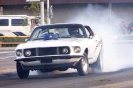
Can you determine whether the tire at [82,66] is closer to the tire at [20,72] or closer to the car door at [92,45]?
the car door at [92,45]

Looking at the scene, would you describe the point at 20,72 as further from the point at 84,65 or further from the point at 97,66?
the point at 97,66

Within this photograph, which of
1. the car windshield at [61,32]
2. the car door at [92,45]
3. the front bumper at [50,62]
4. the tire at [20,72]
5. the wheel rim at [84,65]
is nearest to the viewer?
the front bumper at [50,62]

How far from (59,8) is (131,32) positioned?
1088 centimetres

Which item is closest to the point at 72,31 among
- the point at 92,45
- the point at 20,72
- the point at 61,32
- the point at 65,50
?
the point at 61,32

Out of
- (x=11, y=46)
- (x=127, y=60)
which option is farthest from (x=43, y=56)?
(x=11, y=46)

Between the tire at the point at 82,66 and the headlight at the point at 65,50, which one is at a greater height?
the headlight at the point at 65,50

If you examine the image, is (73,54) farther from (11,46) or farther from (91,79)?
(11,46)

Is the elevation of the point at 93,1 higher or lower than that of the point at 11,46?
higher

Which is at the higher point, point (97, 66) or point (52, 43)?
point (52, 43)

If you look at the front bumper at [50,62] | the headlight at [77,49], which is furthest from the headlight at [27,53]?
the headlight at [77,49]

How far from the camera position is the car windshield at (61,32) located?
1538 cm

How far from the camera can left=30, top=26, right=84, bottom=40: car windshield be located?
15.4 meters

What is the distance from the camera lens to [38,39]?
15281mm

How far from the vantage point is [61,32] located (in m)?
15.5
